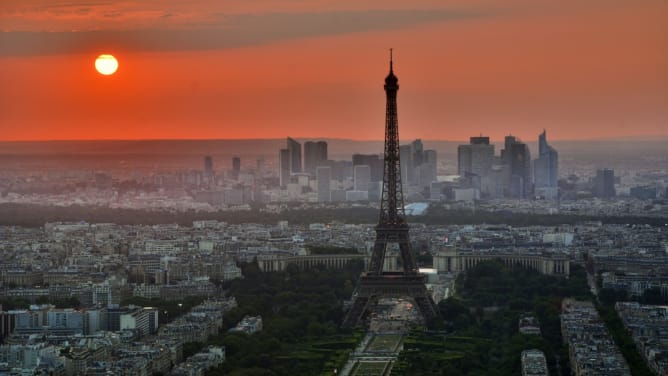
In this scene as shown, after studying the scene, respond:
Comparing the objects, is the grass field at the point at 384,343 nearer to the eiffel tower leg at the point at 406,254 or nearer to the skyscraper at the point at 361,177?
the eiffel tower leg at the point at 406,254

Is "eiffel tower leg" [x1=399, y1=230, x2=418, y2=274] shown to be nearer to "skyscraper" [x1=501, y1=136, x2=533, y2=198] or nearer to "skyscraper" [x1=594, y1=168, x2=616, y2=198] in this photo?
"skyscraper" [x1=594, y1=168, x2=616, y2=198]

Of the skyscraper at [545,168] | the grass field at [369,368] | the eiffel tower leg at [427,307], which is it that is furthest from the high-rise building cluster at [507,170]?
the grass field at [369,368]

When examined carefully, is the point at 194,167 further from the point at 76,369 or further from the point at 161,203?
the point at 76,369

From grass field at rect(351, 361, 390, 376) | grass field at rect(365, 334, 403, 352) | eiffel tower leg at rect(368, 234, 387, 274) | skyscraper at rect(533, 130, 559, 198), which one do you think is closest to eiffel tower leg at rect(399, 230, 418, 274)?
eiffel tower leg at rect(368, 234, 387, 274)

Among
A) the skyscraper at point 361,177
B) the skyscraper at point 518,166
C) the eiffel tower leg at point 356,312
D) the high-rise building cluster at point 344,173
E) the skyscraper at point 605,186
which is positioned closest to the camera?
the eiffel tower leg at point 356,312

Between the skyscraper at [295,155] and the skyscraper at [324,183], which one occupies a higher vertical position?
the skyscraper at [295,155]

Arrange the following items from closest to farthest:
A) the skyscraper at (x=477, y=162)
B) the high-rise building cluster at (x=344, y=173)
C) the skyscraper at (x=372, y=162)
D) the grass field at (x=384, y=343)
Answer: the grass field at (x=384, y=343), the high-rise building cluster at (x=344, y=173), the skyscraper at (x=477, y=162), the skyscraper at (x=372, y=162)

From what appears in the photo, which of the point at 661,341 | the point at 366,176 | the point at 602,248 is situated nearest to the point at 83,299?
the point at 661,341
